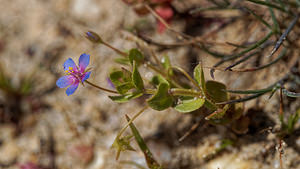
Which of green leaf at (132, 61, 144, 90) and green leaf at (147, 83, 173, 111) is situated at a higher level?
green leaf at (132, 61, 144, 90)

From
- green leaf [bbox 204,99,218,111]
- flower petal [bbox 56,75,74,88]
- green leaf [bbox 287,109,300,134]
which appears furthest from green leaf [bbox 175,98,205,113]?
flower petal [bbox 56,75,74,88]

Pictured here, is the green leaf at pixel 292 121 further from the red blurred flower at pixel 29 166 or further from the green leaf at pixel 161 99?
the red blurred flower at pixel 29 166

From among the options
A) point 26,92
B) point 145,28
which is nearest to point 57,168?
point 26,92

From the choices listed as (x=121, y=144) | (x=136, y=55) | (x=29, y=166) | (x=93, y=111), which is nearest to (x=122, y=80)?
(x=136, y=55)

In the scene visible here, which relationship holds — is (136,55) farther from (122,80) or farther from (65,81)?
(65,81)

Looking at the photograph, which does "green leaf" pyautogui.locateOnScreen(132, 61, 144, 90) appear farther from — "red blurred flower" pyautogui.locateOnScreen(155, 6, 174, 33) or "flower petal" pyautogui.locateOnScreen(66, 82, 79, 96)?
"red blurred flower" pyautogui.locateOnScreen(155, 6, 174, 33)

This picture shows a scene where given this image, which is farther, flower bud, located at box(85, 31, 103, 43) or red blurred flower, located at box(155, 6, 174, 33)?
red blurred flower, located at box(155, 6, 174, 33)
